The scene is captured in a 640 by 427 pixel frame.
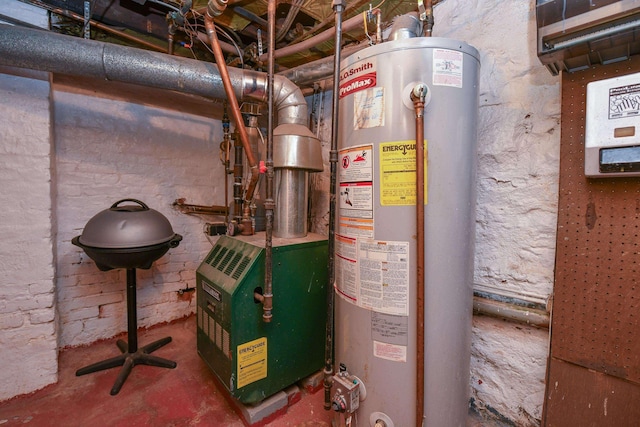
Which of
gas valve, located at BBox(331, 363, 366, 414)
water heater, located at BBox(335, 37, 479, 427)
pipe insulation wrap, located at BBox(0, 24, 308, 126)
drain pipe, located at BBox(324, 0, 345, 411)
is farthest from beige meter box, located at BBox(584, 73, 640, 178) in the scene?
pipe insulation wrap, located at BBox(0, 24, 308, 126)

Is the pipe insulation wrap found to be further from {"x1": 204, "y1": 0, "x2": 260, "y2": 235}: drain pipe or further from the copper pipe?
the copper pipe

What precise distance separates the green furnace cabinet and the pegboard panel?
1.01 meters

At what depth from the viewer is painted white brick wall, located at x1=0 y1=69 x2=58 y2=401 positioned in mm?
1465

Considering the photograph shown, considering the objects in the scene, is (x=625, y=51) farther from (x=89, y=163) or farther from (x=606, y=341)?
(x=89, y=163)

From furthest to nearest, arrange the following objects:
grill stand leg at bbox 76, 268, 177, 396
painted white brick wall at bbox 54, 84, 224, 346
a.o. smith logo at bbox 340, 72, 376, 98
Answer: painted white brick wall at bbox 54, 84, 224, 346, grill stand leg at bbox 76, 268, 177, 396, a.o. smith logo at bbox 340, 72, 376, 98

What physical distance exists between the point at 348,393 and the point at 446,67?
1.10 meters

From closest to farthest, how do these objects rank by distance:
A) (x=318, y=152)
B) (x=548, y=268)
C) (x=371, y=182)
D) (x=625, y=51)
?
(x=625, y=51) → (x=371, y=182) → (x=548, y=268) → (x=318, y=152)

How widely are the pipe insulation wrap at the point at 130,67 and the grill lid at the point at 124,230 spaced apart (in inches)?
28.6

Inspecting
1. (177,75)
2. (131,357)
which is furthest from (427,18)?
(131,357)

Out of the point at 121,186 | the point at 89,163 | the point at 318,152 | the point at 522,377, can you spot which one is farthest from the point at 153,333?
the point at 522,377

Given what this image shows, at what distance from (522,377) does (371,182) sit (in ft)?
3.33

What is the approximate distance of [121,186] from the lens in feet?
6.75

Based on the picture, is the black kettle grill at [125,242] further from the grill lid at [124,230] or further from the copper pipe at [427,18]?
the copper pipe at [427,18]

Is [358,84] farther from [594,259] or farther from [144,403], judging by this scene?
[144,403]
